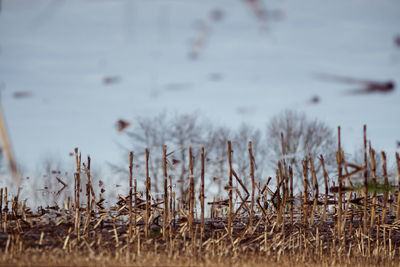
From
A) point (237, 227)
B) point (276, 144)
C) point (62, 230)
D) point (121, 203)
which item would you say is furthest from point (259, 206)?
point (276, 144)

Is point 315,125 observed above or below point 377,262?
above

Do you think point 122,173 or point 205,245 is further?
point 122,173

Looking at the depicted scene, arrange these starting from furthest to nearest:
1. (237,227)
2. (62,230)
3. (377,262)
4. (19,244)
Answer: (237,227)
(62,230)
(377,262)
(19,244)

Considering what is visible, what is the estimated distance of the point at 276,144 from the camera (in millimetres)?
22422

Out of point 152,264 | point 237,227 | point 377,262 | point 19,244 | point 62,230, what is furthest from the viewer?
point 237,227

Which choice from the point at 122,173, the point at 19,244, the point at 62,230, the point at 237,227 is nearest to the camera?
the point at 19,244

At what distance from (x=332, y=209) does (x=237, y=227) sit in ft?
6.68

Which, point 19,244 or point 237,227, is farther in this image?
point 237,227

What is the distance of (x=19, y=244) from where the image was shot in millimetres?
7379

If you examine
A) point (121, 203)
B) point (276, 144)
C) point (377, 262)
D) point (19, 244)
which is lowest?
point (377, 262)

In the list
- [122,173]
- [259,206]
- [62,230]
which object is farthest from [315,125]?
[62,230]

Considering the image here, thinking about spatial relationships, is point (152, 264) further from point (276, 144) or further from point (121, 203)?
point (276, 144)

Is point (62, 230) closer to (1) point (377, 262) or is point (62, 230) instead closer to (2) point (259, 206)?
(2) point (259, 206)

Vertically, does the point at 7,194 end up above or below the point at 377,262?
above
